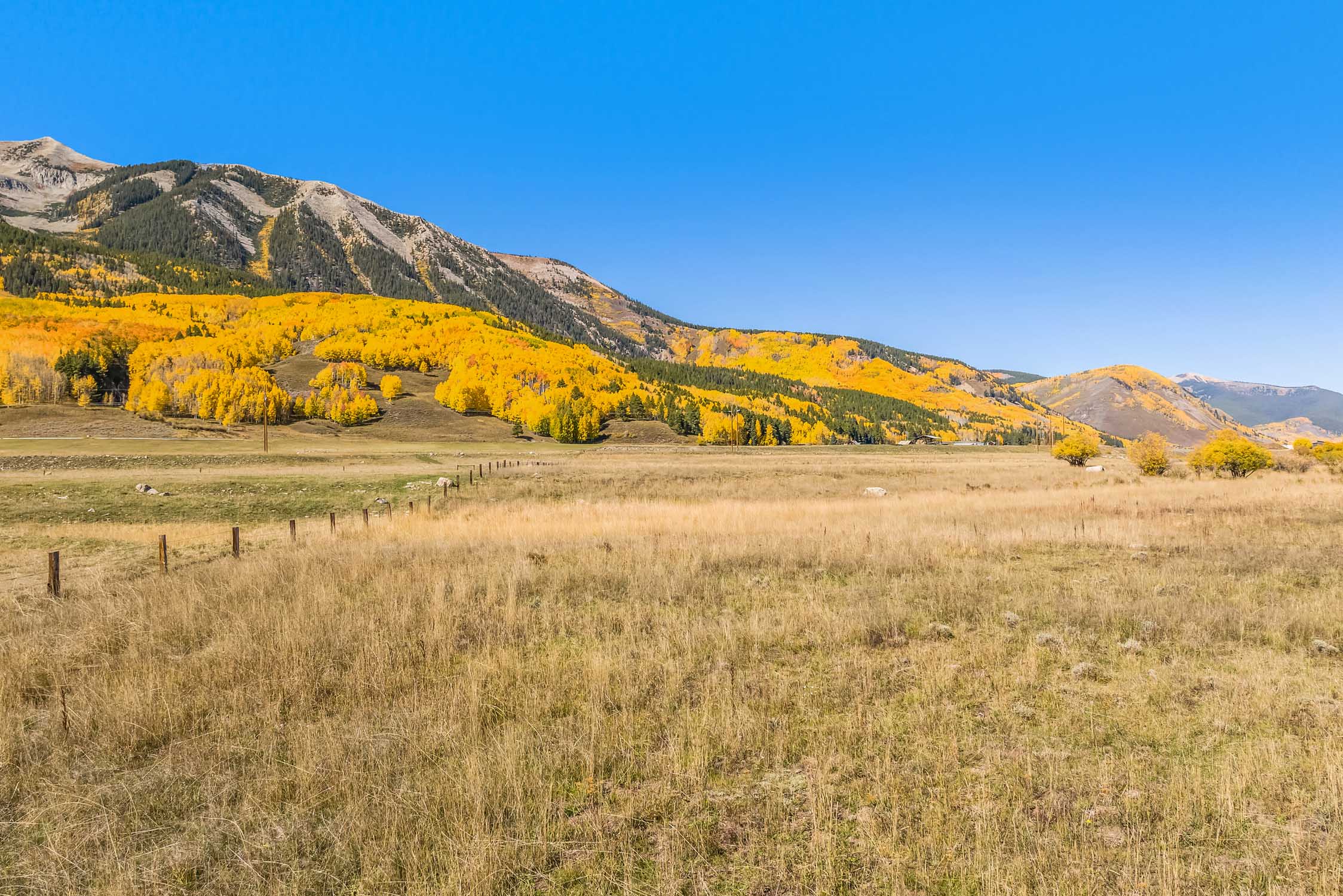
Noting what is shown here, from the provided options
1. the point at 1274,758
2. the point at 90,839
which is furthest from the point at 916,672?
the point at 90,839

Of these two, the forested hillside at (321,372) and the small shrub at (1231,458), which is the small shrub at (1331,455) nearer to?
the small shrub at (1231,458)

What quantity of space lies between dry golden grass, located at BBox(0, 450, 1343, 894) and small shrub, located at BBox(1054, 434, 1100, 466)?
5648 centimetres

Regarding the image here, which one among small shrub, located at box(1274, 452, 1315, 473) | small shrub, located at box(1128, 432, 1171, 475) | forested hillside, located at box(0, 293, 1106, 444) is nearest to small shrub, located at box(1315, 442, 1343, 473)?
small shrub, located at box(1274, 452, 1315, 473)

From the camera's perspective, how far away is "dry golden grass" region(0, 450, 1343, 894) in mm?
3863

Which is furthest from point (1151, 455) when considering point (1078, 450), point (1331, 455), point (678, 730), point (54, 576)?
point (54, 576)

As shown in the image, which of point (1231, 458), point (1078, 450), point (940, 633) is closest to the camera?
point (940, 633)

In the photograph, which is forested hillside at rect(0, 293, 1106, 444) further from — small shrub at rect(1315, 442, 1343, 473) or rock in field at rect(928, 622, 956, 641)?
small shrub at rect(1315, 442, 1343, 473)

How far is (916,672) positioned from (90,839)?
24.7 ft

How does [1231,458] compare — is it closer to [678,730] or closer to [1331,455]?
[1331,455]

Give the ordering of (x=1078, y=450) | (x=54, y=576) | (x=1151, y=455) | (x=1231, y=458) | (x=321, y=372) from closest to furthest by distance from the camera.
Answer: (x=54, y=576)
(x=1231, y=458)
(x=1151, y=455)
(x=1078, y=450)
(x=321, y=372)

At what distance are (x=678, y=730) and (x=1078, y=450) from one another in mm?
69723

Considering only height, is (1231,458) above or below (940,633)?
above

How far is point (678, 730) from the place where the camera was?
5.59 m

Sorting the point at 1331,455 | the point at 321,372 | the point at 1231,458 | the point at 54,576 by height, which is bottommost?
the point at 54,576
